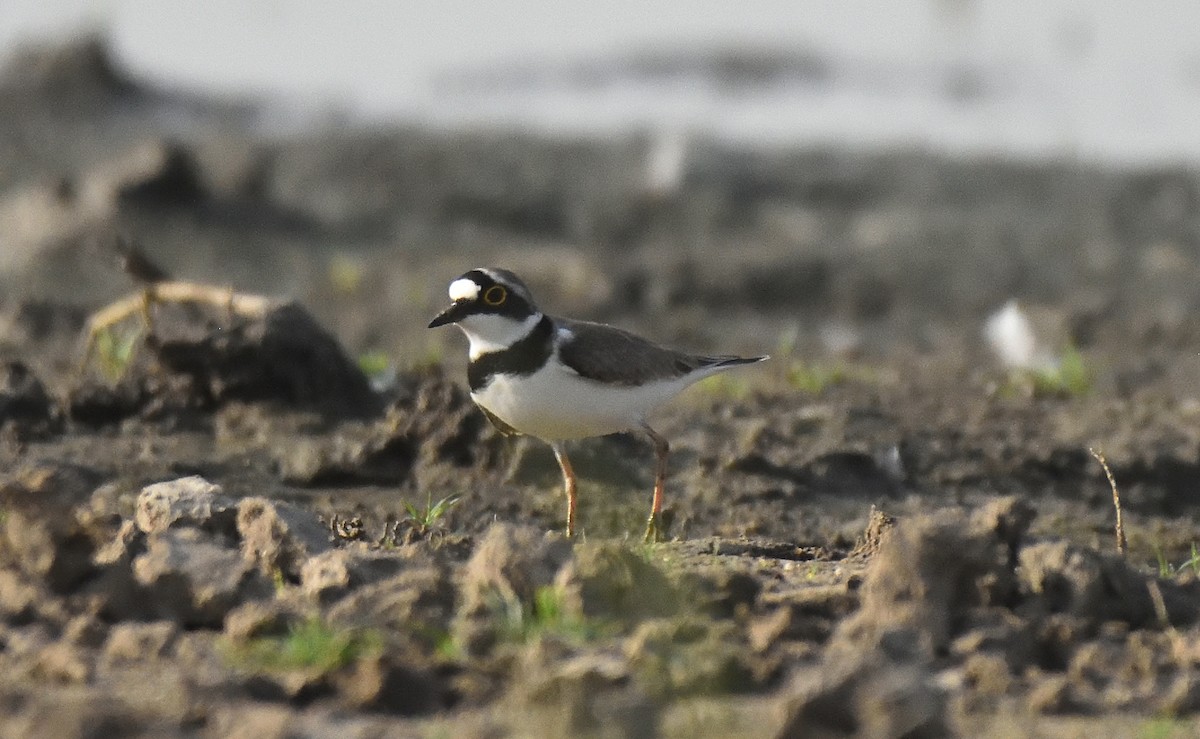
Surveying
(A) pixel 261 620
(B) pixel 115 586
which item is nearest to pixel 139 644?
(A) pixel 261 620

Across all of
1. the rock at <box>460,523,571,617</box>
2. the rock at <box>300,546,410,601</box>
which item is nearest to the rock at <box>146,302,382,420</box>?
the rock at <box>300,546,410,601</box>

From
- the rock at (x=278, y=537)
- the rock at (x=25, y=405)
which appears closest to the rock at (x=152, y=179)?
the rock at (x=25, y=405)

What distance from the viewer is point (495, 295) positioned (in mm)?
6375

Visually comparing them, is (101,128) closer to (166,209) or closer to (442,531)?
(166,209)

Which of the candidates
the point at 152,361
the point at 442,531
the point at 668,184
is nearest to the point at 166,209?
the point at 668,184

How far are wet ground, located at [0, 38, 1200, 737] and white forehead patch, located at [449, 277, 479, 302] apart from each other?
27.2 inches

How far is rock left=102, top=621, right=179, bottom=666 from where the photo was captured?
14.4 ft

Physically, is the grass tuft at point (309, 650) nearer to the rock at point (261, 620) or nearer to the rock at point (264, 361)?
the rock at point (261, 620)

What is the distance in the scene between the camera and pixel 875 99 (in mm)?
15727

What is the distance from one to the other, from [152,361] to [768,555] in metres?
3.21

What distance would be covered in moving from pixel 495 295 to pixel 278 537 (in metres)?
1.48

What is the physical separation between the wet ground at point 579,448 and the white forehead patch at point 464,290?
690 millimetres

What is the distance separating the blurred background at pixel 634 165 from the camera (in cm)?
1199

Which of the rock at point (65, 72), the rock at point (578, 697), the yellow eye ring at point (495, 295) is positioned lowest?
the rock at point (578, 697)
